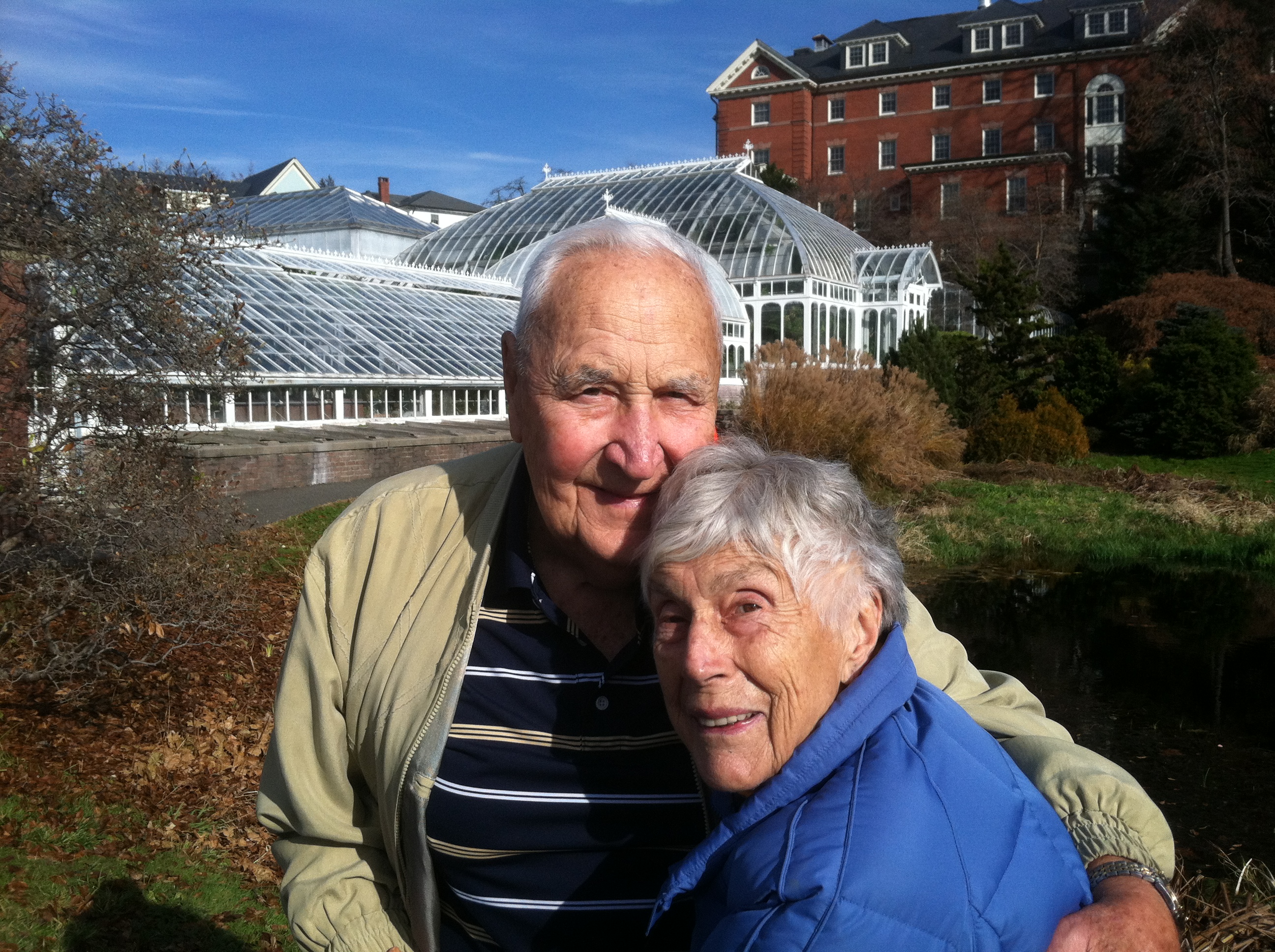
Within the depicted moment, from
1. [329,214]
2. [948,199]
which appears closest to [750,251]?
[329,214]

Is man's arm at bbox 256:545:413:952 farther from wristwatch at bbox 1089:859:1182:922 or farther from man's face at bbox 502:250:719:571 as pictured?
wristwatch at bbox 1089:859:1182:922

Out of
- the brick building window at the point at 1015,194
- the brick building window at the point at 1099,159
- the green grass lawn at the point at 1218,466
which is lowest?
the green grass lawn at the point at 1218,466

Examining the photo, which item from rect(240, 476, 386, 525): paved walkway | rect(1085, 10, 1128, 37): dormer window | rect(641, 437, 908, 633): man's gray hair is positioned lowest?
rect(240, 476, 386, 525): paved walkway

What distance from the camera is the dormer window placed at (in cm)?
5025

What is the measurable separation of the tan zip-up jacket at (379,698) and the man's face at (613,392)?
0.25 m

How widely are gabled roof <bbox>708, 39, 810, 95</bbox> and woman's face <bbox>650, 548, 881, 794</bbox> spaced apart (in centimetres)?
5933

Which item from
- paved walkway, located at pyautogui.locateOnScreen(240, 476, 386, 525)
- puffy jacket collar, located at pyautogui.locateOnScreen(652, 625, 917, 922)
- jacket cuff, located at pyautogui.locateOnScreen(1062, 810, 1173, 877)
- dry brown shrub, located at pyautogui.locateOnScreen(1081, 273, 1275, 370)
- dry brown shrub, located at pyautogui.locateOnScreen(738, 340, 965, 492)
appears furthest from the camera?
dry brown shrub, located at pyautogui.locateOnScreen(1081, 273, 1275, 370)

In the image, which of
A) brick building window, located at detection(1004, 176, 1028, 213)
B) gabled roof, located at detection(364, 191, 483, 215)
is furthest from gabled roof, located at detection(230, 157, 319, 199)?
brick building window, located at detection(1004, 176, 1028, 213)

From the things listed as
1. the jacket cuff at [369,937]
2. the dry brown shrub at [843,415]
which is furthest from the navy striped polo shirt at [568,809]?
the dry brown shrub at [843,415]

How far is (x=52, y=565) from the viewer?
6.25 metres

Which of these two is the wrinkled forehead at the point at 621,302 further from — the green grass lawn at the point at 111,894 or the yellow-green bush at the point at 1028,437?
the yellow-green bush at the point at 1028,437

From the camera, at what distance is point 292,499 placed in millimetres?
12281

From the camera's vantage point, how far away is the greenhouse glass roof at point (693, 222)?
1226 inches

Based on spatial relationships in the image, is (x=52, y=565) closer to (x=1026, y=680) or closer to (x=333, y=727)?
(x=333, y=727)
